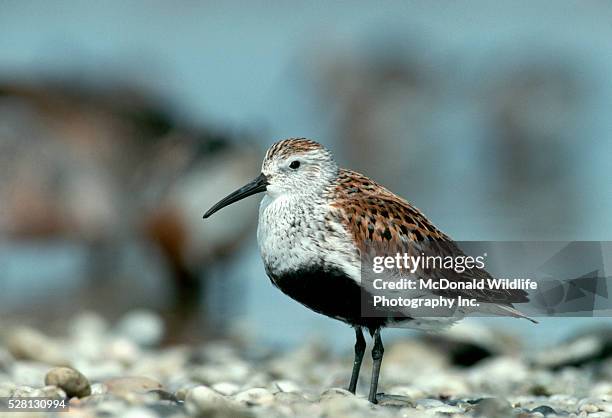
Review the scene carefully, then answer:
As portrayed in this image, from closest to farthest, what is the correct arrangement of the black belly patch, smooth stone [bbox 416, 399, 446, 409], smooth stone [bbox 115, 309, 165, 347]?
the black belly patch, smooth stone [bbox 416, 399, 446, 409], smooth stone [bbox 115, 309, 165, 347]

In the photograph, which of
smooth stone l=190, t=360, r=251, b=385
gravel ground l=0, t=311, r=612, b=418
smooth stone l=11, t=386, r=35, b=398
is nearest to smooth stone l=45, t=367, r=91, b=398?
gravel ground l=0, t=311, r=612, b=418

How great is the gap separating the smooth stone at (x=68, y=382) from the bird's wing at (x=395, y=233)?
150cm

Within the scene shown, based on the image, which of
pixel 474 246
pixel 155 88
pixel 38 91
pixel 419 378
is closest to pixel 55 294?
pixel 38 91

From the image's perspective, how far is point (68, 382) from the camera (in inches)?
229

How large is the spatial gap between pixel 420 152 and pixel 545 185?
2100 mm

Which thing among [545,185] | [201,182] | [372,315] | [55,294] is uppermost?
[545,185]

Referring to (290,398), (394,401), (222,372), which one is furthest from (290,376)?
(290,398)

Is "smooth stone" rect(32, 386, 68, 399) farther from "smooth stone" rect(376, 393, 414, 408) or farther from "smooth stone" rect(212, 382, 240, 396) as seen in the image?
"smooth stone" rect(376, 393, 414, 408)

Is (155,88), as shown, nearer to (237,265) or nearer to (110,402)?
(237,265)

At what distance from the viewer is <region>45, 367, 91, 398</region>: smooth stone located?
5793 mm

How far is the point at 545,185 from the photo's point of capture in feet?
51.6

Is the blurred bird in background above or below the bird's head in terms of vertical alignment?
above

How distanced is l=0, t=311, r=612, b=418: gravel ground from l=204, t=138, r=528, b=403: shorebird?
1.47ft

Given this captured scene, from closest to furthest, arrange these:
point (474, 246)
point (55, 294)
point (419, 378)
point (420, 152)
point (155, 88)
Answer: point (474, 246), point (419, 378), point (55, 294), point (155, 88), point (420, 152)
